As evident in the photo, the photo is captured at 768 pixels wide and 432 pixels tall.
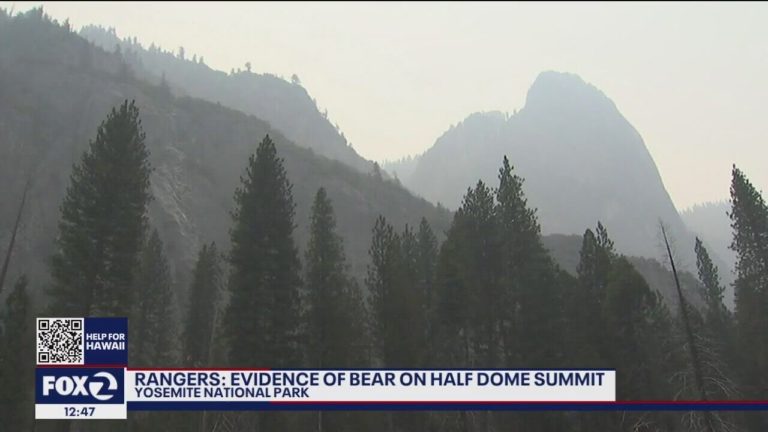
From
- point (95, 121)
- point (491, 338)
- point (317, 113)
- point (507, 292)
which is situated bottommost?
Result: point (491, 338)

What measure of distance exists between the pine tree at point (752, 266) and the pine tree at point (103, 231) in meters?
39.5

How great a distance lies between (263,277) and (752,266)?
33907mm

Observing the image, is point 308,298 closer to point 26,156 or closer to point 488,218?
point 488,218

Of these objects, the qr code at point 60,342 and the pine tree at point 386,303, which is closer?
the qr code at point 60,342

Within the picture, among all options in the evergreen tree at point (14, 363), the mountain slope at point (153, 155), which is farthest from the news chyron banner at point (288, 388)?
the mountain slope at point (153, 155)

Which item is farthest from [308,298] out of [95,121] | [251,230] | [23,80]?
[23,80]

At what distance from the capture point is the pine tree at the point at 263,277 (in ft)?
89.8

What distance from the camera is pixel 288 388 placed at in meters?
15.5

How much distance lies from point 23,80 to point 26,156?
2247 centimetres

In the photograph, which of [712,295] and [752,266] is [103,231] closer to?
[752,266]

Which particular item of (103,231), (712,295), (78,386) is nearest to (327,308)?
(103,231)

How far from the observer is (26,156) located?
258ft

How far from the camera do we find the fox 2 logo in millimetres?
15219

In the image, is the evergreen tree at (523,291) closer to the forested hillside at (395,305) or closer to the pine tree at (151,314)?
the forested hillside at (395,305)
